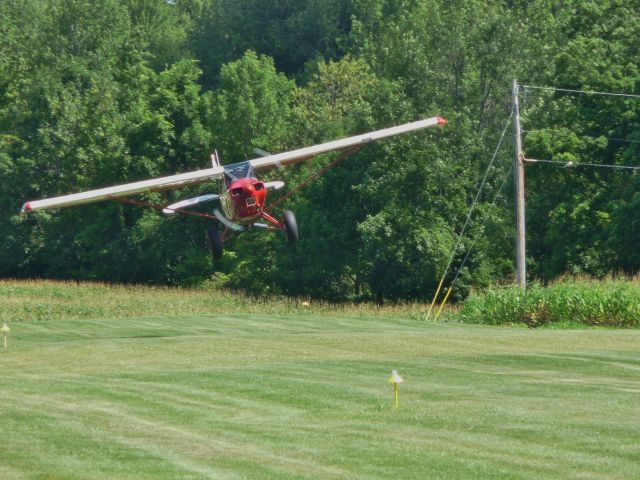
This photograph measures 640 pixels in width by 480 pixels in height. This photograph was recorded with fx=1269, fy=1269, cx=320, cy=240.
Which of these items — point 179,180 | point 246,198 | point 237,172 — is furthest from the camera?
point 179,180

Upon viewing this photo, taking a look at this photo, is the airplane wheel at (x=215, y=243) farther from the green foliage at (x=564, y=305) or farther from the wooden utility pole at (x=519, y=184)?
the wooden utility pole at (x=519, y=184)

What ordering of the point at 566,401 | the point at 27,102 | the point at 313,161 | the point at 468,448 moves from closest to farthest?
the point at 468,448
the point at 566,401
the point at 313,161
the point at 27,102

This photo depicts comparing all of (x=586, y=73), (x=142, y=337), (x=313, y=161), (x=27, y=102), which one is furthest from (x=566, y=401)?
(x=27, y=102)

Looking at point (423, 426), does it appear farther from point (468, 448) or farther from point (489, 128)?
point (489, 128)

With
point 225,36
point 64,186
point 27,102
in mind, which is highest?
point 225,36

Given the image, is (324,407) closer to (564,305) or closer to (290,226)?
(290,226)

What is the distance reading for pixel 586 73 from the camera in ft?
195

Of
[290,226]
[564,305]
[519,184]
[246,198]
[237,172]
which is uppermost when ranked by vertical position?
[237,172]

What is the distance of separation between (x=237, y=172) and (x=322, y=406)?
1476 cm

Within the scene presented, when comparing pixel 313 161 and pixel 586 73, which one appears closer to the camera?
pixel 586 73

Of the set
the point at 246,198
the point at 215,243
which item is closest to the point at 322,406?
the point at 246,198

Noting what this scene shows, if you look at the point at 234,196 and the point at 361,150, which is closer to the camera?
the point at 234,196

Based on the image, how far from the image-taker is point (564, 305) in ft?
128

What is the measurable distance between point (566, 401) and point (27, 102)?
65236mm
